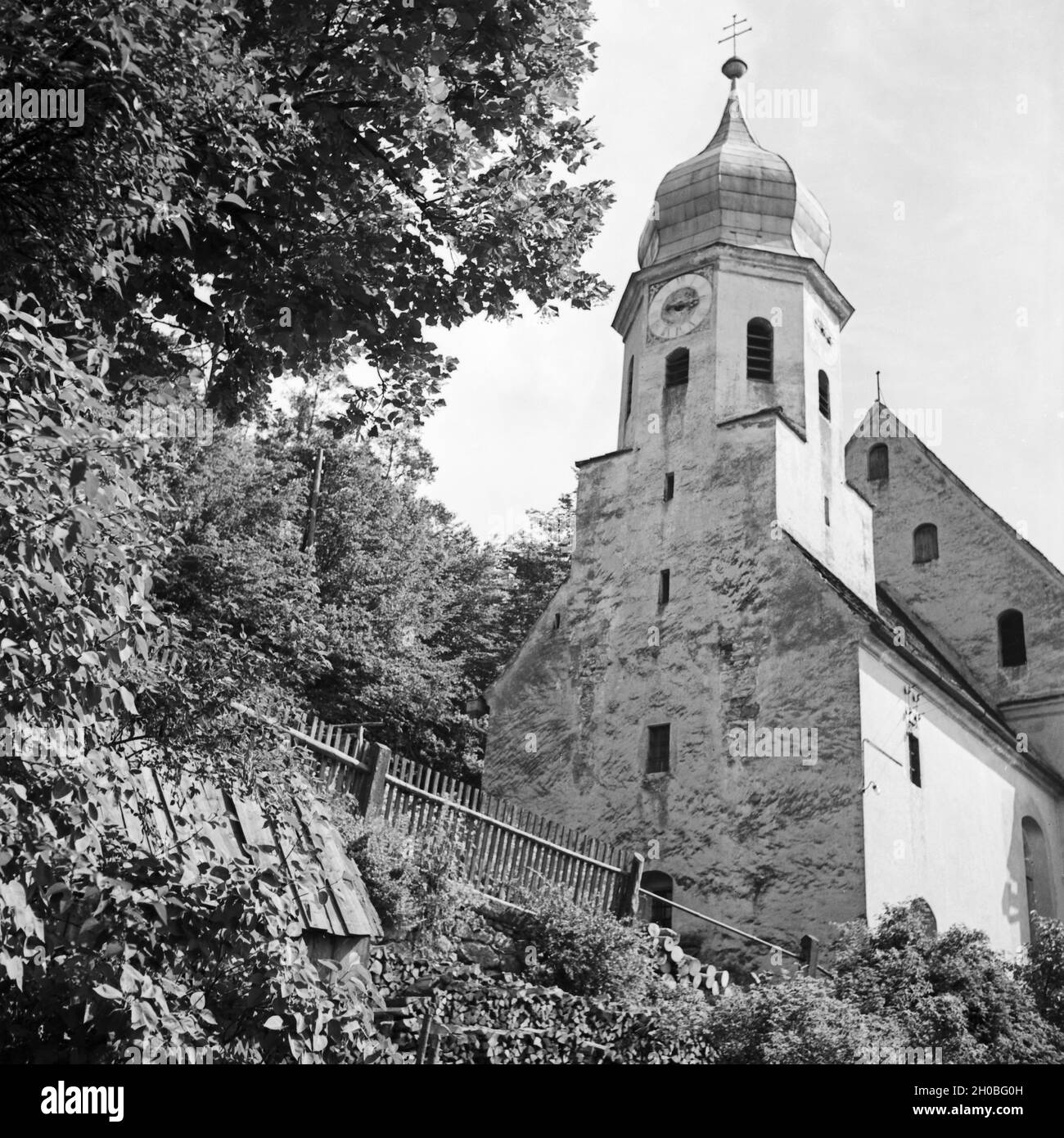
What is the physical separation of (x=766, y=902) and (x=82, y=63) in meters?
15.8

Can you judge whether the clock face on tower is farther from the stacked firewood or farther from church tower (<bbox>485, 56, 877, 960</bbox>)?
the stacked firewood

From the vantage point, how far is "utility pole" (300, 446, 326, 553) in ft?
104

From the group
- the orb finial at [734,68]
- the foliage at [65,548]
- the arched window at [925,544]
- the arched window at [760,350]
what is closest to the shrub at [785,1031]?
the foliage at [65,548]

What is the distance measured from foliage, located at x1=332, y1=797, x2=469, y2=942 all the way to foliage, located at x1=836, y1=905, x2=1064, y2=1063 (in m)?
4.79

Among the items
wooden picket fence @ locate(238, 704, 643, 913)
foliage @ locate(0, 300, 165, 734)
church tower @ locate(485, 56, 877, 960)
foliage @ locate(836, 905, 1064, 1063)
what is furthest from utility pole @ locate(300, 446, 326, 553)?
foliage @ locate(0, 300, 165, 734)

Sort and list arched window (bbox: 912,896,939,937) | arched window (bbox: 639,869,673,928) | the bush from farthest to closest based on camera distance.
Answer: arched window (bbox: 639,869,673,928), arched window (bbox: 912,896,939,937), the bush

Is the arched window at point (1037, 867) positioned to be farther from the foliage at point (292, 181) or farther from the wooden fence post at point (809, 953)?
the foliage at point (292, 181)

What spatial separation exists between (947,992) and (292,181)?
11.5 m

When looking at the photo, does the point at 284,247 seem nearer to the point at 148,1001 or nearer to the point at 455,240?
the point at 455,240

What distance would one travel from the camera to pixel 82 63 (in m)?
7.07

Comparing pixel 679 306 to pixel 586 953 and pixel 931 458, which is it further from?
pixel 586 953

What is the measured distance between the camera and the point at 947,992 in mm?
14227

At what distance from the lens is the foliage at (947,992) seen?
13.3 m
